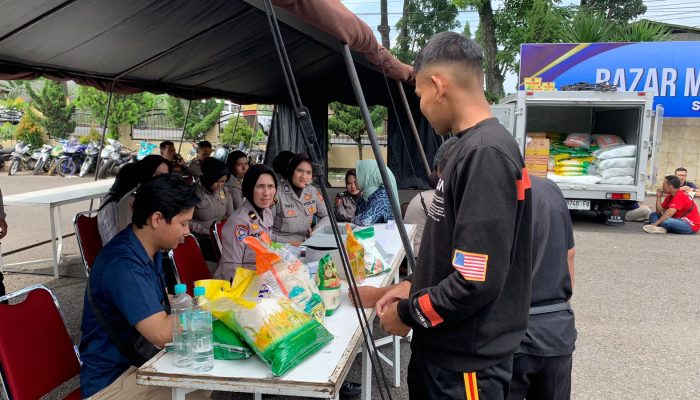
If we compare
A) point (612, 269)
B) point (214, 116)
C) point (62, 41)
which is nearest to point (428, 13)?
point (214, 116)

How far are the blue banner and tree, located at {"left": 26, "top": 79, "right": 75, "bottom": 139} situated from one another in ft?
61.2

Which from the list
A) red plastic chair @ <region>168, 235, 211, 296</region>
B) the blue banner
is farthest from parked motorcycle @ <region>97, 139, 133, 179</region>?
red plastic chair @ <region>168, 235, 211, 296</region>

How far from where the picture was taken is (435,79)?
1.47m

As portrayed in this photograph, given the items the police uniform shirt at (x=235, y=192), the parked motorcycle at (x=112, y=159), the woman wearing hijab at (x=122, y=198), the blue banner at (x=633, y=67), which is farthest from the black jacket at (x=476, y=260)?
the parked motorcycle at (x=112, y=159)

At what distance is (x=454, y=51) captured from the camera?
57.1 inches

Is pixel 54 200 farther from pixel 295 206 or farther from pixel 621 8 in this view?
pixel 621 8

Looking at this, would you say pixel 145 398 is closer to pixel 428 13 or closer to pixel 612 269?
pixel 612 269

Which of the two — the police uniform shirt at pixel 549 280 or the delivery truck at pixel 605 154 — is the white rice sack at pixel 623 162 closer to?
the delivery truck at pixel 605 154

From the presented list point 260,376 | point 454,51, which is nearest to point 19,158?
point 260,376

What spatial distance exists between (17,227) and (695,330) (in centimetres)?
939

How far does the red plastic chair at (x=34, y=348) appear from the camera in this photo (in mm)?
1980

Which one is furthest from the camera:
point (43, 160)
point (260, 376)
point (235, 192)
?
point (43, 160)

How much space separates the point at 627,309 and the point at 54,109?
22.9 meters

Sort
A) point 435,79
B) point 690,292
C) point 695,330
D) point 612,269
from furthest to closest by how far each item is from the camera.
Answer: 1. point 612,269
2. point 690,292
3. point 695,330
4. point 435,79
